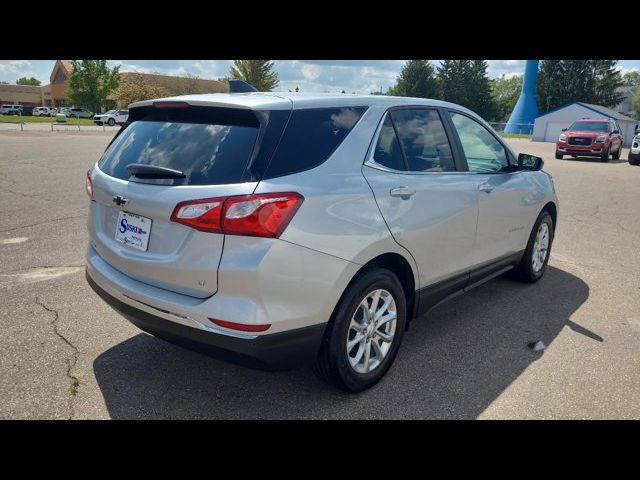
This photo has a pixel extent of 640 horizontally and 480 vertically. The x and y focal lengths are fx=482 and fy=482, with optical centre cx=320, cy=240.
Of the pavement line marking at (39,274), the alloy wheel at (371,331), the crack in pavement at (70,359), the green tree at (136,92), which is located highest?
the green tree at (136,92)

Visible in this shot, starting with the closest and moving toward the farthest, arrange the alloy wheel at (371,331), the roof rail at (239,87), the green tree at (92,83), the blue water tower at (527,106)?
the alloy wheel at (371,331)
the roof rail at (239,87)
the green tree at (92,83)
the blue water tower at (527,106)

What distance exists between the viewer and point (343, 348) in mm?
2840

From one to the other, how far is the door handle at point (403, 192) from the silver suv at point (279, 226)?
0.04 feet

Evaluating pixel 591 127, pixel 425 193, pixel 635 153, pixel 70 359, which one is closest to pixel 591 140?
pixel 591 127

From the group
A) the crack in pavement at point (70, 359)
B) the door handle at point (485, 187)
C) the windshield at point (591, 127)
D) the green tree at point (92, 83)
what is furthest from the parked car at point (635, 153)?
the green tree at point (92, 83)

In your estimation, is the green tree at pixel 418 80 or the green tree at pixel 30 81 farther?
the green tree at pixel 30 81

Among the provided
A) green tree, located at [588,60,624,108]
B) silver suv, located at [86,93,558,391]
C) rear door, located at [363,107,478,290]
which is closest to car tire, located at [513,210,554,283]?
rear door, located at [363,107,478,290]

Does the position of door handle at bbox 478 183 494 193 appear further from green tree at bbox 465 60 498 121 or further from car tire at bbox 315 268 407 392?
green tree at bbox 465 60 498 121

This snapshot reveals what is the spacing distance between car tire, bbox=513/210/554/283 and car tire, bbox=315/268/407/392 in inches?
92.1

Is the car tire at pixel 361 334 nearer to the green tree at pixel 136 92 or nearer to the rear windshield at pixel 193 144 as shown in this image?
the rear windshield at pixel 193 144

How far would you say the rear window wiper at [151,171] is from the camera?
2.58m

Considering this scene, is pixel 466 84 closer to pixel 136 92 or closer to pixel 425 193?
pixel 136 92
